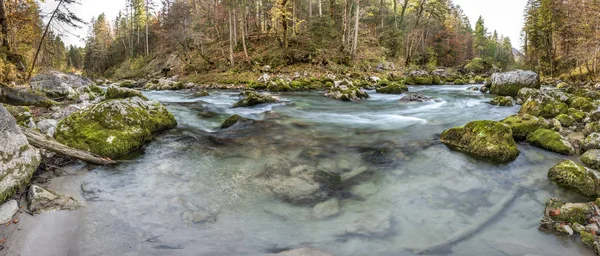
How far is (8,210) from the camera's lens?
11.0ft

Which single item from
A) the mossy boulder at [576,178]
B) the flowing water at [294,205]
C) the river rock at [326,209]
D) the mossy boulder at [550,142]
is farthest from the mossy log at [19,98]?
the mossy boulder at [550,142]

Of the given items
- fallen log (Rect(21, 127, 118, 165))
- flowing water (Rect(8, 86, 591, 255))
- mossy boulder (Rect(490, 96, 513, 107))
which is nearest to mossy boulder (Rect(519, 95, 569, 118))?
mossy boulder (Rect(490, 96, 513, 107))

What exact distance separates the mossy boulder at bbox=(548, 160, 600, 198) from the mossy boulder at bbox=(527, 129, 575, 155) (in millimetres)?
1698

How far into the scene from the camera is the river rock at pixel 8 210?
324 cm

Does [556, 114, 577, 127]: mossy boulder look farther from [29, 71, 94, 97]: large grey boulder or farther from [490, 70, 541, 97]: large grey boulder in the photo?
[29, 71, 94, 97]: large grey boulder

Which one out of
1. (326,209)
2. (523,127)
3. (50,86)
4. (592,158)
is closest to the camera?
(326,209)

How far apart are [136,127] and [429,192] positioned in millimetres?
6115

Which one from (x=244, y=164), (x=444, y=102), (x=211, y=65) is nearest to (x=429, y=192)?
(x=244, y=164)

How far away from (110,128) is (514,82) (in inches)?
746

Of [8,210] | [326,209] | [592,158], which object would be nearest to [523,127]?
[592,158]

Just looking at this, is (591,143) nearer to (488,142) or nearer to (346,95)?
(488,142)

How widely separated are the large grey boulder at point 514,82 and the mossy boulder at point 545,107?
676 cm

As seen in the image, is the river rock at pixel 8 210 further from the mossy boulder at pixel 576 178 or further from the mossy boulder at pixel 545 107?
the mossy boulder at pixel 545 107

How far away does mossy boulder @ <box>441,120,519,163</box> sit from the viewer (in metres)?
6.04
